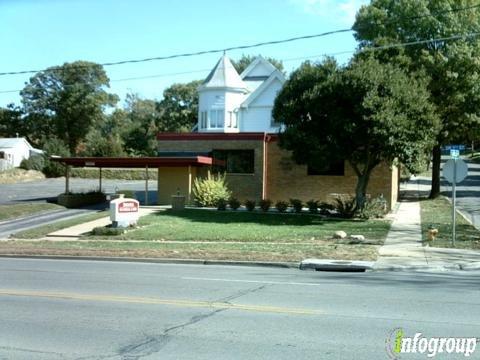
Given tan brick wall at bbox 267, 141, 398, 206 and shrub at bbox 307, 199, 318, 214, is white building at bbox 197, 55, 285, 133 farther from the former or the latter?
shrub at bbox 307, 199, 318, 214

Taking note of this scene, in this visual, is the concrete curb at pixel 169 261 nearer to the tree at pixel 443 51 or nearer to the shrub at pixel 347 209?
the shrub at pixel 347 209

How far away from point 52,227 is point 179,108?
2227 inches

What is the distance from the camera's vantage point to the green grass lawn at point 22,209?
102 feet

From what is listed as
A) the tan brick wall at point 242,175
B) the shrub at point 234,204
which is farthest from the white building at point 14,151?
the shrub at point 234,204

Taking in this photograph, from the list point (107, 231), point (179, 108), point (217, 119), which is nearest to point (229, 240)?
point (107, 231)

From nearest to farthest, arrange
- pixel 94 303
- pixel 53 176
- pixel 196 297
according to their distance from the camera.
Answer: pixel 94 303, pixel 196 297, pixel 53 176

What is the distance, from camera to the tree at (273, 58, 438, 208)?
25.7 metres

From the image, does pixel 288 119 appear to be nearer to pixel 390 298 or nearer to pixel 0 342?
pixel 390 298

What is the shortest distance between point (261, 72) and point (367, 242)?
39397 mm

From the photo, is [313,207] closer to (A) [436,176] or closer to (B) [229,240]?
(B) [229,240]

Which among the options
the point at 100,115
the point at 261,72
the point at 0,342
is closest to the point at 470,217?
the point at 0,342

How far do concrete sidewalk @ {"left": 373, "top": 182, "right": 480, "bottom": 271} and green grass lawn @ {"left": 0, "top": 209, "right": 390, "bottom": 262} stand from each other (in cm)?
43

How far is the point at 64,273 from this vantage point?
13.9m

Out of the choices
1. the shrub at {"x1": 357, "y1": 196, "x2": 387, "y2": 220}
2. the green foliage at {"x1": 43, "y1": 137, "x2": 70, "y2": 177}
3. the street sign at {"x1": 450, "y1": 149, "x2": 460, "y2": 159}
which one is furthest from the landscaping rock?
the green foliage at {"x1": 43, "y1": 137, "x2": 70, "y2": 177}
